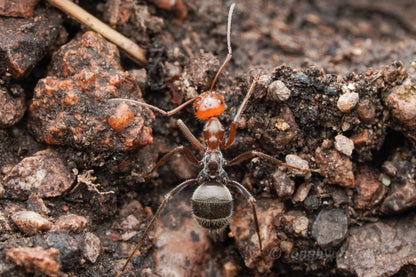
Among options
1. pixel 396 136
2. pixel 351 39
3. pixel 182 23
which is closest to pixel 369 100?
pixel 396 136

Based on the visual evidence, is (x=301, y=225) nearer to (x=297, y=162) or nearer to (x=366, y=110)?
(x=297, y=162)

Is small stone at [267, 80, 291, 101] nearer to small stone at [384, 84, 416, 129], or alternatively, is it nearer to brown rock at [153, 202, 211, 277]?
small stone at [384, 84, 416, 129]

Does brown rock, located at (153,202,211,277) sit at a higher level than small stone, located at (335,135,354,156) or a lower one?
lower

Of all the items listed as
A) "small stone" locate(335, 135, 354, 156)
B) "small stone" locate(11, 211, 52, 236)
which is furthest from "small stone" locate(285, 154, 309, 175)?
"small stone" locate(11, 211, 52, 236)

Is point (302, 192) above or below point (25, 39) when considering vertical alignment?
below

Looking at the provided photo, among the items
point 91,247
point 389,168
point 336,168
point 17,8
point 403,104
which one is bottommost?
point 91,247

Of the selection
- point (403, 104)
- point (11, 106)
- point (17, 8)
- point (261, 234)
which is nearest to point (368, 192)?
point (403, 104)

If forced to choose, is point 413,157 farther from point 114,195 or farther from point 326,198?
point 114,195
